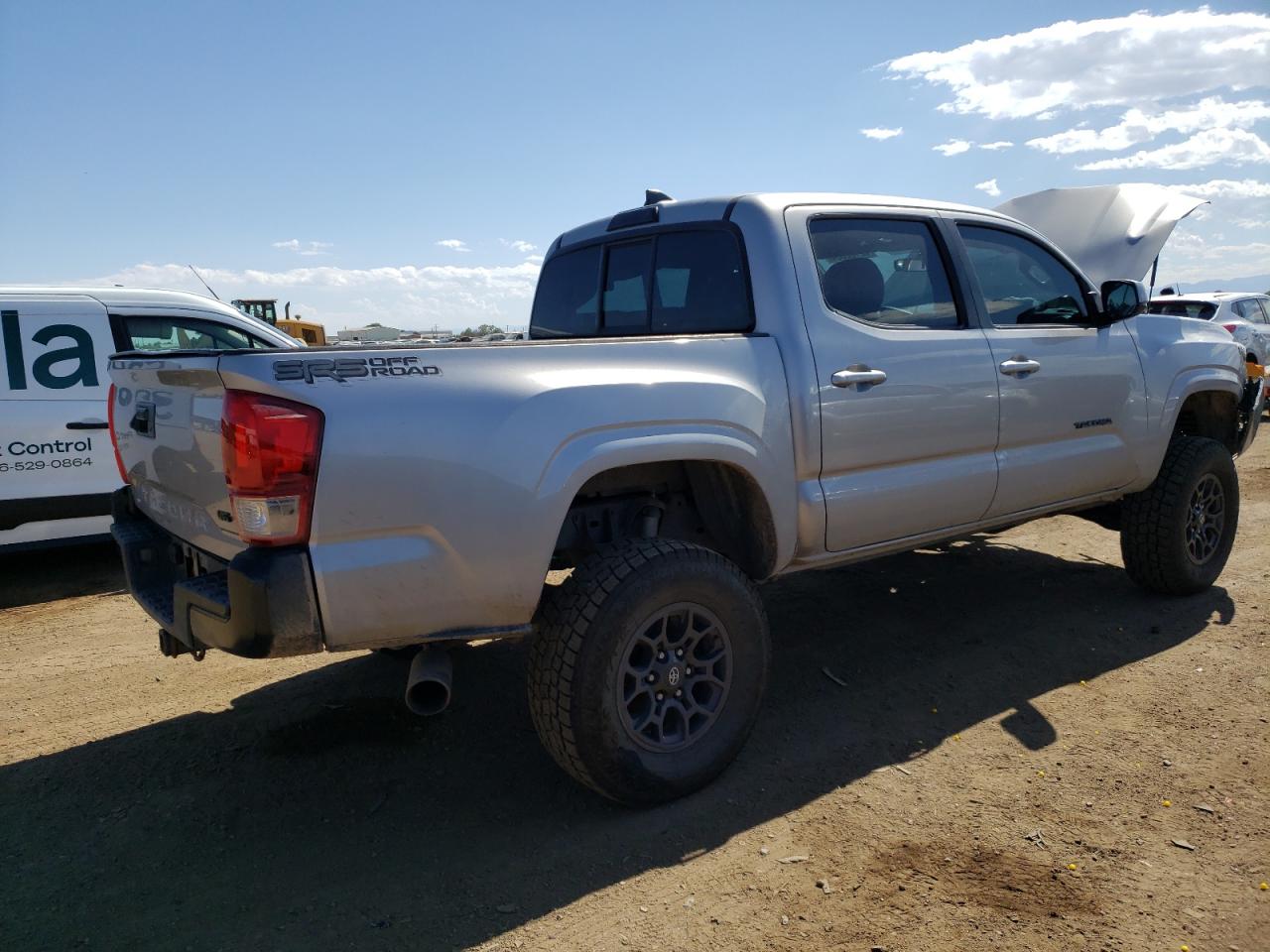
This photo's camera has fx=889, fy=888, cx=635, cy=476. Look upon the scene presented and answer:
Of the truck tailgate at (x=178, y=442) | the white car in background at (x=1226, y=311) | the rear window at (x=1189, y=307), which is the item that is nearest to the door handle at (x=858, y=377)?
the truck tailgate at (x=178, y=442)

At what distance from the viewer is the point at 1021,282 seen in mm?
4332

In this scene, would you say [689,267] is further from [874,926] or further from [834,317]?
[874,926]

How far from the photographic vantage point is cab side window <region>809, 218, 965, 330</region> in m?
3.49

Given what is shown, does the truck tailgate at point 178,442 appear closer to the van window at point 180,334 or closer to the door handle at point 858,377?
the door handle at point 858,377

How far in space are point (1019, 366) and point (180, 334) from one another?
5.40 meters

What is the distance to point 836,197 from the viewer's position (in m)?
3.67

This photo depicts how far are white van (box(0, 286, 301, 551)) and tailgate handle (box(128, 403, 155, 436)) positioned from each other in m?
2.82

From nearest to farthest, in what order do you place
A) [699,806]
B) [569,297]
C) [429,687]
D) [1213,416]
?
[429,687]
[699,806]
[569,297]
[1213,416]

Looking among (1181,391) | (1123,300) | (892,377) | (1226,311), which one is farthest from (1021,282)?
(1226,311)

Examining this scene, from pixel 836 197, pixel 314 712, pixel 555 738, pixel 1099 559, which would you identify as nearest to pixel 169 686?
pixel 314 712

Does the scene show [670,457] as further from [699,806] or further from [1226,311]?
[1226,311]

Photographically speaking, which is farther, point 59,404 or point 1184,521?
point 59,404

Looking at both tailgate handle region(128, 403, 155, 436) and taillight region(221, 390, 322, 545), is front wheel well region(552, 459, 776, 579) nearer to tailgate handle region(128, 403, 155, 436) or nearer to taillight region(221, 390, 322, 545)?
taillight region(221, 390, 322, 545)

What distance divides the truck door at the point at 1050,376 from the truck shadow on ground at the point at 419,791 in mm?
852
